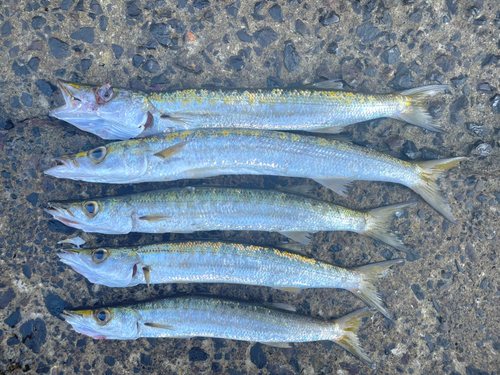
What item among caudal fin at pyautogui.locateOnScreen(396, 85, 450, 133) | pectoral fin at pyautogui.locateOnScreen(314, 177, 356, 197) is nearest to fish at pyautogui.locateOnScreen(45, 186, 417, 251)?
pectoral fin at pyautogui.locateOnScreen(314, 177, 356, 197)

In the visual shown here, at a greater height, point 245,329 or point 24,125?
point 24,125

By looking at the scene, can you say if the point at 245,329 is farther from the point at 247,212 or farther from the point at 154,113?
the point at 154,113

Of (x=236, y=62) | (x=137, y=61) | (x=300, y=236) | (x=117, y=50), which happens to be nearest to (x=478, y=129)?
(x=300, y=236)

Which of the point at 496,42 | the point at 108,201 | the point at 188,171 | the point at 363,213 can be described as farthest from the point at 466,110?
the point at 108,201

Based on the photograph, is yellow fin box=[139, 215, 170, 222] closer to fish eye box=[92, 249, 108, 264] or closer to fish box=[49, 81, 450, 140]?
fish eye box=[92, 249, 108, 264]

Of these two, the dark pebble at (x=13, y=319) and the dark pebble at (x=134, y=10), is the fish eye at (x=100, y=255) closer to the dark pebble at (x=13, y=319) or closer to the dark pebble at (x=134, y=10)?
the dark pebble at (x=13, y=319)

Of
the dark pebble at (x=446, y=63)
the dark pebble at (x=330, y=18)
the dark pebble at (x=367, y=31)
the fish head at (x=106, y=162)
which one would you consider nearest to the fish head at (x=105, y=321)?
the fish head at (x=106, y=162)
